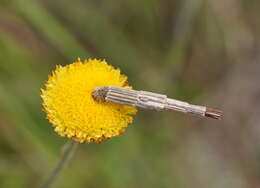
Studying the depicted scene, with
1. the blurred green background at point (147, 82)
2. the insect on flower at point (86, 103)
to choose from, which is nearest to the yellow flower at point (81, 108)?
the insect on flower at point (86, 103)

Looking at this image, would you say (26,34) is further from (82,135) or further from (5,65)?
(82,135)

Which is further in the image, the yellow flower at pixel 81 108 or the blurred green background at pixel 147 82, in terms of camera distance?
the blurred green background at pixel 147 82

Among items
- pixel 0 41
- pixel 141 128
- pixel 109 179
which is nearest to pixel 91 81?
pixel 0 41

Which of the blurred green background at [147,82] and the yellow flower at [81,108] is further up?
the blurred green background at [147,82]

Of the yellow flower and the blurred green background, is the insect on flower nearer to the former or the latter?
the yellow flower

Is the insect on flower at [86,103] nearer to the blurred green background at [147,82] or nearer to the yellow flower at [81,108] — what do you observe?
the yellow flower at [81,108]

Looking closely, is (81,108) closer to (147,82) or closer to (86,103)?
(86,103)

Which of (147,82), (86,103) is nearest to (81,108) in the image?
(86,103)
